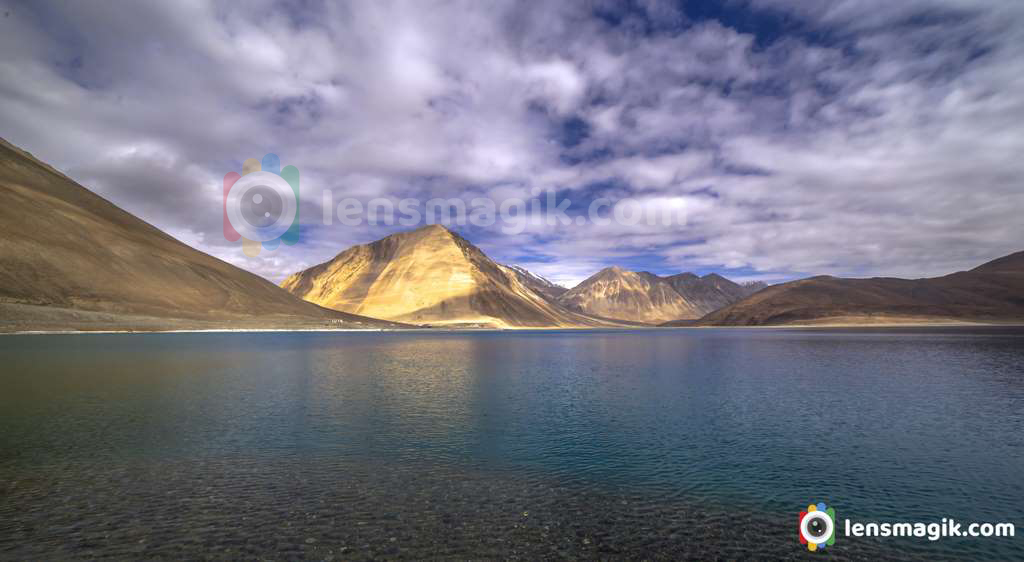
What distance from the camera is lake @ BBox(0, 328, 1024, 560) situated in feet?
44.0

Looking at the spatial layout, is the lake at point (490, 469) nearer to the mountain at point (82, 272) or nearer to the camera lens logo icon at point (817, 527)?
the camera lens logo icon at point (817, 527)

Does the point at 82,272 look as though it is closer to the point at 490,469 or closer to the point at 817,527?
the point at 490,469

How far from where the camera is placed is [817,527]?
48.3 feet

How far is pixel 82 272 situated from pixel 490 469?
618 feet

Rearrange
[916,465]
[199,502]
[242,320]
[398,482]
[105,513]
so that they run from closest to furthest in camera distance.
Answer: [105,513] → [199,502] → [398,482] → [916,465] → [242,320]

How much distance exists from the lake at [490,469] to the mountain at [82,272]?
122 meters

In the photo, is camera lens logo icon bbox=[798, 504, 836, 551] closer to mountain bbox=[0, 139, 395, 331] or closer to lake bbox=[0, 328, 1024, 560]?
lake bbox=[0, 328, 1024, 560]

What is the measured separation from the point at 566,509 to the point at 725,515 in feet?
16.8

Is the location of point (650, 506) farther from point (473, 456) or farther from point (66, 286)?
point (66, 286)

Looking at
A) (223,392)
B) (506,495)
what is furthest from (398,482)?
(223,392)

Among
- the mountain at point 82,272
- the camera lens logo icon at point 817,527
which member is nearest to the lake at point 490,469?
the camera lens logo icon at point 817,527

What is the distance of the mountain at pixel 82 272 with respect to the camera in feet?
430

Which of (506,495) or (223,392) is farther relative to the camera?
(223,392)

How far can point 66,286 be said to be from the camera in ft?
465
